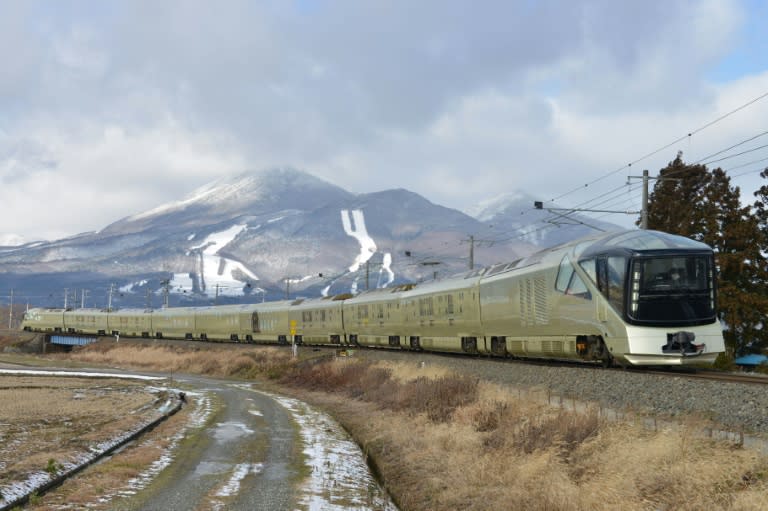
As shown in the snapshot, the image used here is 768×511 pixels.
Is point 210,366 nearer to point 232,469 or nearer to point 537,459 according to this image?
point 232,469

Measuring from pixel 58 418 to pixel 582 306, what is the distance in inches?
749

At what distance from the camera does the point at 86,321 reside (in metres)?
118

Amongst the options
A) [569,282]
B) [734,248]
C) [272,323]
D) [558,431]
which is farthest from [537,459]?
[272,323]

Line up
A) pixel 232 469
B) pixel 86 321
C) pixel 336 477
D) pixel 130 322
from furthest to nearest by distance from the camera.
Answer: pixel 86 321 → pixel 130 322 → pixel 232 469 → pixel 336 477

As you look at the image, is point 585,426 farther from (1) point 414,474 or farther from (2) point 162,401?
(2) point 162,401

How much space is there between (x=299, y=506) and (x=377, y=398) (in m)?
20.1

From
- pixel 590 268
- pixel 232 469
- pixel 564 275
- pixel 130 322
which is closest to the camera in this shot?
pixel 232 469

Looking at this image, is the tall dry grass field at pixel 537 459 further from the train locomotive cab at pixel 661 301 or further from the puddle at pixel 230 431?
the puddle at pixel 230 431

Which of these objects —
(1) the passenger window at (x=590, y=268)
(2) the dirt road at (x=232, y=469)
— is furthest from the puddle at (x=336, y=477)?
(1) the passenger window at (x=590, y=268)

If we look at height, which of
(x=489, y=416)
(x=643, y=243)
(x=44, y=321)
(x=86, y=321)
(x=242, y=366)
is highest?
(x=44, y=321)

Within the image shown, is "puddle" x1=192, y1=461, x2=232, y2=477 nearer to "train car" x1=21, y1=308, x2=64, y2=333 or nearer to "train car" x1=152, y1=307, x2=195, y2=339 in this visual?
"train car" x1=152, y1=307, x2=195, y2=339

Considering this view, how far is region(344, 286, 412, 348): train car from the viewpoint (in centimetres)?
5291

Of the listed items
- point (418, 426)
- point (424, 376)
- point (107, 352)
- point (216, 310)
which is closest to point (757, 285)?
point (424, 376)

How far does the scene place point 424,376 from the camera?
32.8 meters
